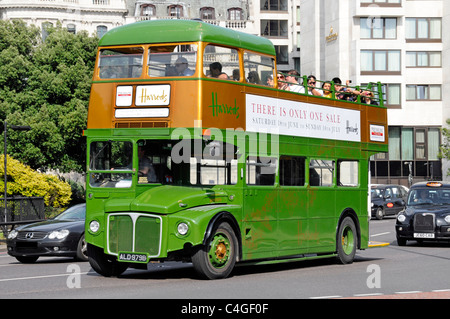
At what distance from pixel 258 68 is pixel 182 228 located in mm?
3784

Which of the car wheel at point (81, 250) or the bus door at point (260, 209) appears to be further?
the car wheel at point (81, 250)

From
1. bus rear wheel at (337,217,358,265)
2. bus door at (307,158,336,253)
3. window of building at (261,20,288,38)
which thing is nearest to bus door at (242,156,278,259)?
bus door at (307,158,336,253)

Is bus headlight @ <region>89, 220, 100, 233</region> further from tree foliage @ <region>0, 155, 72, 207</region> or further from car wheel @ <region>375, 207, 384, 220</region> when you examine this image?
car wheel @ <region>375, 207, 384, 220</region>

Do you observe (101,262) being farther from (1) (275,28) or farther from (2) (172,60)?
(1) (275,28)

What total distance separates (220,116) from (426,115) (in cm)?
6343

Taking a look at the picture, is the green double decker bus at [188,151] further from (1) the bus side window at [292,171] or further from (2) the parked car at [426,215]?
(2) the parked car at [426,215]

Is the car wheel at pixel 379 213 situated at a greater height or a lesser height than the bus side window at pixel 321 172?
lesser

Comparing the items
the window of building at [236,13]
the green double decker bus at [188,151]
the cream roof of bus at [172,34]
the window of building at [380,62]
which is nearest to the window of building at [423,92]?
the window of building at [380,62]

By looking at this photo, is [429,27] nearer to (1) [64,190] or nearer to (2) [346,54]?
(2) [346,54]

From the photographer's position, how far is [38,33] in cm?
5828

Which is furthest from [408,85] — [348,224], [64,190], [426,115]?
[348,224]

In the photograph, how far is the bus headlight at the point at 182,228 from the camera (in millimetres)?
14125

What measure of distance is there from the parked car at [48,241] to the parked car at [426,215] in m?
10.0

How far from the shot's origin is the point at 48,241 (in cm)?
2014
